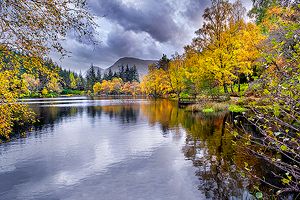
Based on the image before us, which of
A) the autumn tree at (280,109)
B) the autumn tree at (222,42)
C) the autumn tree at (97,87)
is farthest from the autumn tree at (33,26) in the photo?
the autumn tree at (97,87)

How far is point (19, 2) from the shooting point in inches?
169

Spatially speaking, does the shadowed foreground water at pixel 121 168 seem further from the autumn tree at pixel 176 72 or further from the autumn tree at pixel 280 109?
the autumn tree at pixel 176 72

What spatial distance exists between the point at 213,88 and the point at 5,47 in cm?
2554

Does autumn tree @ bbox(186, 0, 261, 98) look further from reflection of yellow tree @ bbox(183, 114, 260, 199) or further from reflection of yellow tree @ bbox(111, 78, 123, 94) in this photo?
reflection of yellow tree @ bbox(111, 78, 123, 94)

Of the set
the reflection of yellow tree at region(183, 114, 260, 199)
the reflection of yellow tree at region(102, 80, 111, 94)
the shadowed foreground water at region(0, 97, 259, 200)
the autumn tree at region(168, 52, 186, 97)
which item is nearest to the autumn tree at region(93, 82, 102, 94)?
the reflection of yellow tree at region(102, 80, 111, 94)

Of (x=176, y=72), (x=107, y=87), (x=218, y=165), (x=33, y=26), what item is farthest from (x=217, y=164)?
(x=107, y=87)

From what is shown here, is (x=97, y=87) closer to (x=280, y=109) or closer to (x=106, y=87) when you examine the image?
(x=106, y=87)

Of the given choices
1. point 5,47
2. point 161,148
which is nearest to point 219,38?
point 161,148

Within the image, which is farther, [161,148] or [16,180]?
[161,148]

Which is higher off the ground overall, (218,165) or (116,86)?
(116,86)

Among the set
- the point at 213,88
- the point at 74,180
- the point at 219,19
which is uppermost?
the point at 219,19

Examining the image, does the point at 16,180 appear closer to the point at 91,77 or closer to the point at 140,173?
the point at 140,173

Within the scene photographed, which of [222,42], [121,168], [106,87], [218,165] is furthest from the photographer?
[106,87]

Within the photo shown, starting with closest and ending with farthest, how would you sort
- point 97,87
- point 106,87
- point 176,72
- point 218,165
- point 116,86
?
point 218,165
point 176,72
point 116,86
point 106,87
point 97,87
